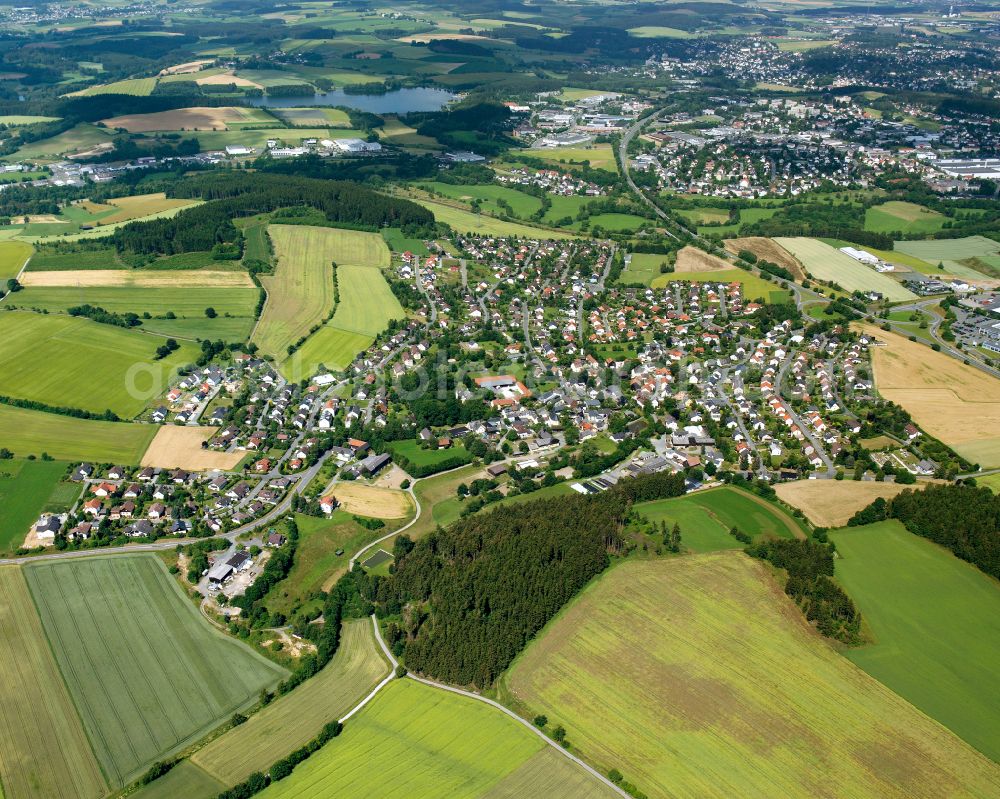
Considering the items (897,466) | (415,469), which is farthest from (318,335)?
(897,466)

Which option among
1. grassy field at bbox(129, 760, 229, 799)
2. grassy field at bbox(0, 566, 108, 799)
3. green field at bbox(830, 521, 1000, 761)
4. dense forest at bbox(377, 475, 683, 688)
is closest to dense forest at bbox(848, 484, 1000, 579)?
green field at bbox(830, 521, 1000, 761)

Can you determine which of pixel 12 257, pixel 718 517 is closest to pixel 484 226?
pixel 12 257

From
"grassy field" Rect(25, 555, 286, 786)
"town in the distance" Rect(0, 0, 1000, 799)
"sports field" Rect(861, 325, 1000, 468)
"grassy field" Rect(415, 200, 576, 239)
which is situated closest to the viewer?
"town in the distance" Rect(0, 0, 1000, 799)

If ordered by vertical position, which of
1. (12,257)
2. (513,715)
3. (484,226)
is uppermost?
(12,257)

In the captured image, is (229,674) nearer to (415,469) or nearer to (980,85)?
(415,469)

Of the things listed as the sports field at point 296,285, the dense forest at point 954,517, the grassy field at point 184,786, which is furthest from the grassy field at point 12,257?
the dense forest at point 954,517

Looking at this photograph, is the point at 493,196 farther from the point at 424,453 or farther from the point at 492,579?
the point at 492,579

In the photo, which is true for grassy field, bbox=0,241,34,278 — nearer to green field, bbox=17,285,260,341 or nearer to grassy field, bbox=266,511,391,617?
green field, bbox=17,285,260,341
